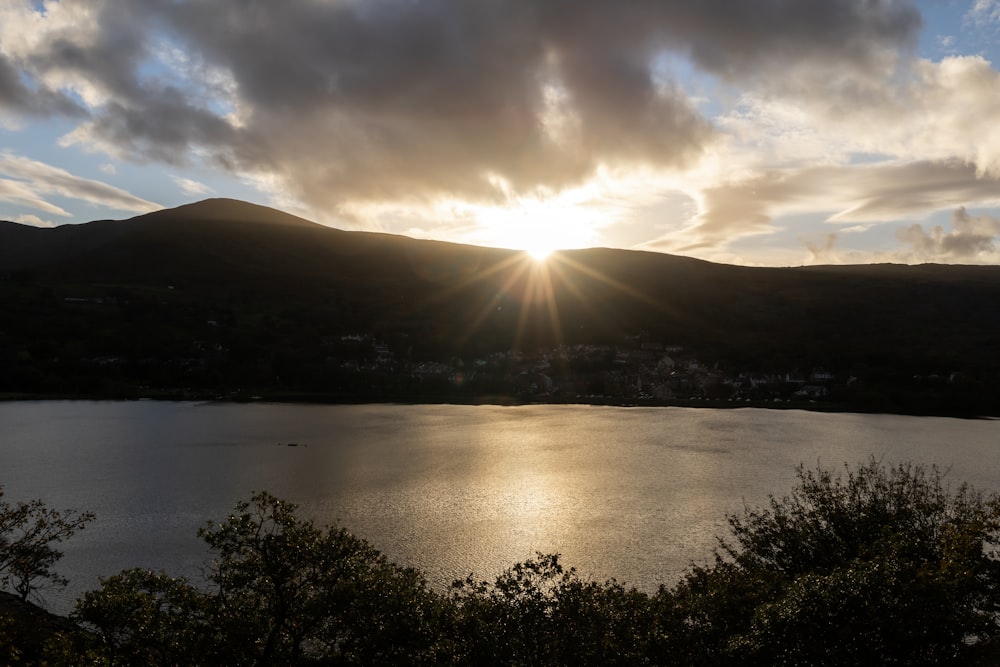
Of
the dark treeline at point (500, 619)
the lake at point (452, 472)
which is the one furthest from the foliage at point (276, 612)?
the lake at point (452, 472)

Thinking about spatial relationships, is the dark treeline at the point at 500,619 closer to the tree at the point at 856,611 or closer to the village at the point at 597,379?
the tree at the point at 856,611

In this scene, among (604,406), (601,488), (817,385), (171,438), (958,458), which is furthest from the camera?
(817,385)

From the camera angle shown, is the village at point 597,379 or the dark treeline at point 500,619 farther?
the village at point 597,379

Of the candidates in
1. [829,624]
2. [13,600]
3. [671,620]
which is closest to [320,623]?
[671,620]

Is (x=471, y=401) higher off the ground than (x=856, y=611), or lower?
lower

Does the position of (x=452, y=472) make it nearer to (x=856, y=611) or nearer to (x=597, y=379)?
(x=856, y=611)

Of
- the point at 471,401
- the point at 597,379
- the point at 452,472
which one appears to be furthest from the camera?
the point at 597,379

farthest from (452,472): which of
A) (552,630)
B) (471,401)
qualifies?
(471,401)

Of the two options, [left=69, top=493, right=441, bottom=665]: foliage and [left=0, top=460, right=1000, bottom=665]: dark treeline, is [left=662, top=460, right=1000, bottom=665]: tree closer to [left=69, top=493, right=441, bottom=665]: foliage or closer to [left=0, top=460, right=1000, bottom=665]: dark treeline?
[left=0, top=460, right=1000, bottom=665]: dark treeline

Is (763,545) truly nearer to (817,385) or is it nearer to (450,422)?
(450,422)
